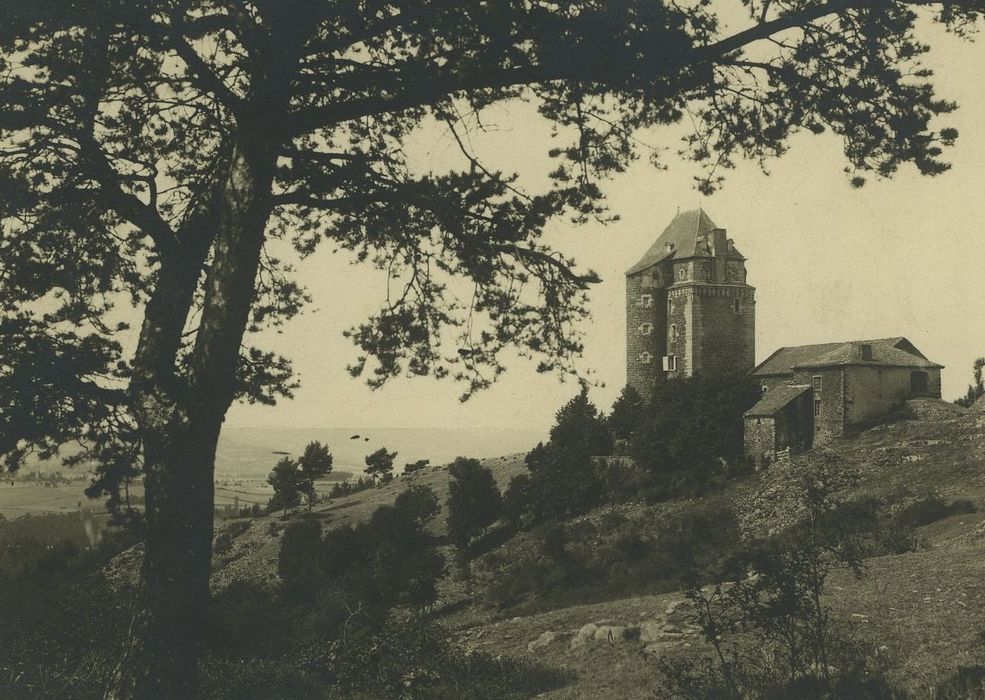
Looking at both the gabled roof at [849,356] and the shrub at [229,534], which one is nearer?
the gabled roof at [849,356]

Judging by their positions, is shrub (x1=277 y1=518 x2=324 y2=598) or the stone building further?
the stone building

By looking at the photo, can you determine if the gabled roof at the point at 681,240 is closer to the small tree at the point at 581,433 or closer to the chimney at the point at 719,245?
the chimney at the point at 719,245

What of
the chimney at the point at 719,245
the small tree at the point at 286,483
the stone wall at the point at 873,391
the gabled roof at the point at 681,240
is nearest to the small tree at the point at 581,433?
the gabled roof at the point at 681,240

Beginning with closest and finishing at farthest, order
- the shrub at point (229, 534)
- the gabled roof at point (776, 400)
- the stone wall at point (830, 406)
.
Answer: the stone wall at point (830, 406)
the gabled roof at point (776, 400)
the shrub at point (229, 534)

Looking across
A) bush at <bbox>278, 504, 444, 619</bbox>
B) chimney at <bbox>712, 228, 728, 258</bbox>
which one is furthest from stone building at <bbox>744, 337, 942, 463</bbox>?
bush at <bbox>278, 504, 444, 619</bbox>

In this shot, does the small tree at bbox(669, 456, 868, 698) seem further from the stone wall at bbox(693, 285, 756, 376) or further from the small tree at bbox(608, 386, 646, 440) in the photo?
the stone wall at bbox(693, 285, 756, 376)

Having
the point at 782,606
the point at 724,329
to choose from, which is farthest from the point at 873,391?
the point at 782,606

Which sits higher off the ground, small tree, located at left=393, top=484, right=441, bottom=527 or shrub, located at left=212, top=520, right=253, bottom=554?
small tree, located at left=393, top=484, right=441, bottom=527
